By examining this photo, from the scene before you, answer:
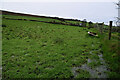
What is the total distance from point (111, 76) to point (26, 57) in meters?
9.07

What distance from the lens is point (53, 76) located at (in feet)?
25.1

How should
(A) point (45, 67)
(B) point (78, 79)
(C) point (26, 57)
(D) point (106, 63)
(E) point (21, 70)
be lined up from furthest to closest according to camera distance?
(C) point (26, 57)
(D) point (106, 63)
(A) point (45, 67)
(E) point (21, 70)
(B) point (78, 79)

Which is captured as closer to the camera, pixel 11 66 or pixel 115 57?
pixel 11 66

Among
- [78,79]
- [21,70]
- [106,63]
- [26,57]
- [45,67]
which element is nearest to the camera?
[78,79]

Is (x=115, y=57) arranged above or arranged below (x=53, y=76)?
above

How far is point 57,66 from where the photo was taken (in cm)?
909

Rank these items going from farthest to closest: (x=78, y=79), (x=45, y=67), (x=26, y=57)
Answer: (x=26, y=57) < (x=45, y=67) < (x=78, y=79)

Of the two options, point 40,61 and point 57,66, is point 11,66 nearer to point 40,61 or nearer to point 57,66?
point 40,61

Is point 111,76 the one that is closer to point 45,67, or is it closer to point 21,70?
point 45,67

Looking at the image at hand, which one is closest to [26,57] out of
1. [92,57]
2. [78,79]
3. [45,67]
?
[45,67]

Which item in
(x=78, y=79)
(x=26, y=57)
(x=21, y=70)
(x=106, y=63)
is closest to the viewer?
(x=78, y=79)

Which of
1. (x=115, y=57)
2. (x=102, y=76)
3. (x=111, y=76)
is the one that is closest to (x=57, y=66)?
(x=102, y=76)

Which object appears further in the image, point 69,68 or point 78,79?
point 69,68

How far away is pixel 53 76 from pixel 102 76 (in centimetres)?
416
